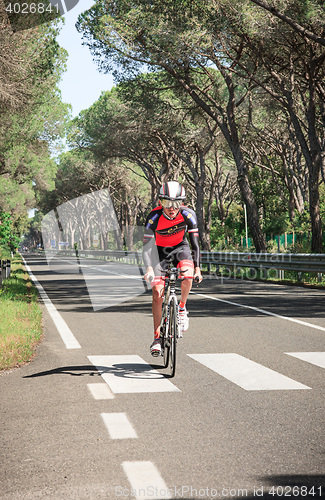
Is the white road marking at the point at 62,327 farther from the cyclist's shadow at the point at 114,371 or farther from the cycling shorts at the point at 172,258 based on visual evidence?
the cycling shorts at the point at 172,258

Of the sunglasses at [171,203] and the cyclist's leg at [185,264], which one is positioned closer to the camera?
the sunglasses at [171,203]

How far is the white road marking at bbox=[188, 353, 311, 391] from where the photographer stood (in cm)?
652

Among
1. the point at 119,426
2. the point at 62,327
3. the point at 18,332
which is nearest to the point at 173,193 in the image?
the point at 119,426

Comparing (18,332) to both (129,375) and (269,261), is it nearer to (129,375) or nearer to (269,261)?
(129,375)

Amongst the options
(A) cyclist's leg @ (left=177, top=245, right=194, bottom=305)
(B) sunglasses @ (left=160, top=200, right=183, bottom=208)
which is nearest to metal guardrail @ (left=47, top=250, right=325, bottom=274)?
(A) cyclist's leg @ (left=177, top=245, right=194, bottom=305)

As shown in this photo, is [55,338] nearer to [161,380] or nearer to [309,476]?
[161,380]

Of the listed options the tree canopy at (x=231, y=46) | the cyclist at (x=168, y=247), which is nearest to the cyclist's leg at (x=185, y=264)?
the cyclist at (x=168, y=247)

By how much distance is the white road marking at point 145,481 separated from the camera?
147 inches

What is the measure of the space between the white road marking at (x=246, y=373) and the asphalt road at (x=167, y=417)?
11 millimetres

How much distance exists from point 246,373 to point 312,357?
1304mm

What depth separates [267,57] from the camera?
2483cm

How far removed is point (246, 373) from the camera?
7.15 metres

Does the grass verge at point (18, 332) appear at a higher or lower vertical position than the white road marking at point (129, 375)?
higher

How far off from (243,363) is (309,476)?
12.1ft
